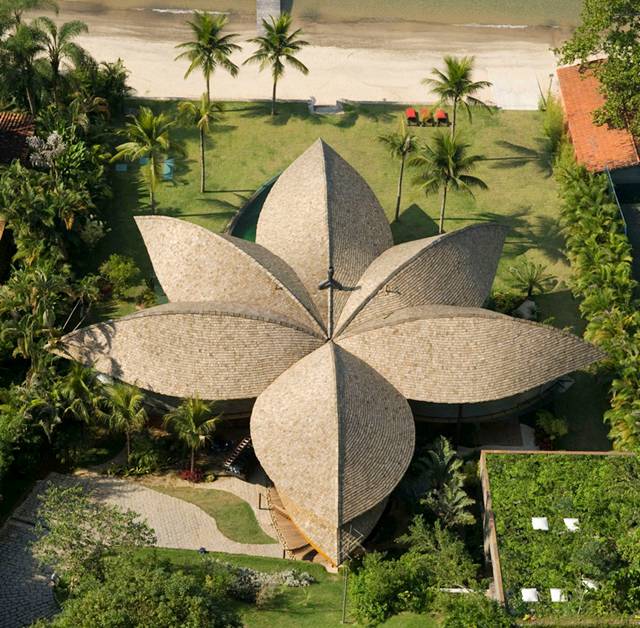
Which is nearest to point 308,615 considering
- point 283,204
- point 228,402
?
point 228,402

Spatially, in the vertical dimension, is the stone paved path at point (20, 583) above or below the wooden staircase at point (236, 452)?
below

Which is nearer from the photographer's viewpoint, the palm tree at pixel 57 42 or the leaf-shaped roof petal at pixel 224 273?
the leaf-shaped roof petal at pixel 224 273

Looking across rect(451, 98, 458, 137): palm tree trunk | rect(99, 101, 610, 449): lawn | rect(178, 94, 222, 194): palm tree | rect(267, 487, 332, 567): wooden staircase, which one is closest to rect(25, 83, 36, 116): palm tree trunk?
rect(99, 101, 610, 449): lawn

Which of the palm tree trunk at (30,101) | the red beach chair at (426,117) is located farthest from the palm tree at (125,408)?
the red beach chair at (426,117)

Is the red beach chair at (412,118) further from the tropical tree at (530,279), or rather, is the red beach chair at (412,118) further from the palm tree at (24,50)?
the palm tree at (24,50)

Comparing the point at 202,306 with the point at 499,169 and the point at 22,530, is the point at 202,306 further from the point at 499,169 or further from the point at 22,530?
the point at 499,169
